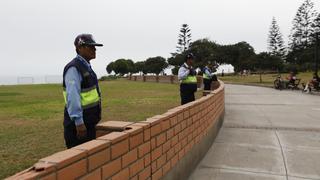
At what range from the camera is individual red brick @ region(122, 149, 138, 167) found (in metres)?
3.33

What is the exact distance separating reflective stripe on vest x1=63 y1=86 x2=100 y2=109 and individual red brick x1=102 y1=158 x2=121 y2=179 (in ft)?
2.72

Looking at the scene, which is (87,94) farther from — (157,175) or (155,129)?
(157,175)

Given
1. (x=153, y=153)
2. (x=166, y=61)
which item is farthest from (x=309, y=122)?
(x=166, y=61)

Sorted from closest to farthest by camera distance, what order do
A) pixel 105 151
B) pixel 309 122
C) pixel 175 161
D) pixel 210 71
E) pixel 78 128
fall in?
pixel 105 151 → pixel 78 128 → pixel 175 161 → pixel 309 122 → pixel 210 71

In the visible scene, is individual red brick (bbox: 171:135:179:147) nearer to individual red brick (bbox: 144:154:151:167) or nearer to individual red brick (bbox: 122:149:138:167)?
individual red brick (bbox: 144:154:151:167)

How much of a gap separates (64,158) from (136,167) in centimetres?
120

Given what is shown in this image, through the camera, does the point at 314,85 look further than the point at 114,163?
Yes

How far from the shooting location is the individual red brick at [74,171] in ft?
7.95

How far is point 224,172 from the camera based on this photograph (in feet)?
18.9

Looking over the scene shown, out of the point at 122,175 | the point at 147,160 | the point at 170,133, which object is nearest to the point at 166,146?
the point at 170,133

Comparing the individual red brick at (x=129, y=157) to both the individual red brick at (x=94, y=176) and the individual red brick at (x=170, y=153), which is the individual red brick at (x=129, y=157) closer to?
the individual red brick at (x=94, y=176)

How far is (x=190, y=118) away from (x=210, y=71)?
790cm

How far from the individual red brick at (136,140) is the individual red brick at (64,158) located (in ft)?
2.68

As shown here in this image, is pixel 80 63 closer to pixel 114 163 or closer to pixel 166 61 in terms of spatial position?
pixel 114 163
